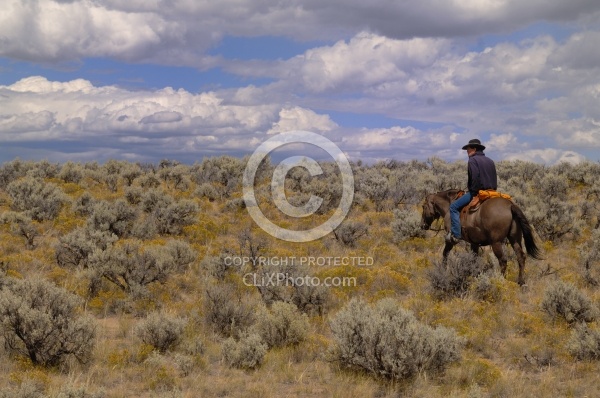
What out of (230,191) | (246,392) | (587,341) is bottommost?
(246,392)

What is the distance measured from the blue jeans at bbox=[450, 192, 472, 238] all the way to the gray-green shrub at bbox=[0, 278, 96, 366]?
328 inches

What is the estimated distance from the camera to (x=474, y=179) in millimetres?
11445

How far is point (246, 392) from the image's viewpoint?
20.3 ft

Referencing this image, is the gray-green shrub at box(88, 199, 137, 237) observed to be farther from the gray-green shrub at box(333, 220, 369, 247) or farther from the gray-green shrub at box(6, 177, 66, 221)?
the gray-green shrub at box(333, 220, 369, 247)

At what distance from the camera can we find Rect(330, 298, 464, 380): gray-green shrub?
6348mm

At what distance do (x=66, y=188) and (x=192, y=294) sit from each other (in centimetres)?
1493

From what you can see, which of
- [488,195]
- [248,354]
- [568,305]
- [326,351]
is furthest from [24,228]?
[568,305]

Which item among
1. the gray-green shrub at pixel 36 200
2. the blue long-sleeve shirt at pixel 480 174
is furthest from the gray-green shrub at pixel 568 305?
the gray-green shrub at pixel 36 200

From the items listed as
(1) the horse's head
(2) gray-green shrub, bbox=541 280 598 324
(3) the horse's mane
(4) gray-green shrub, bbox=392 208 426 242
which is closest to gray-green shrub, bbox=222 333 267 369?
(2) gray-green shrub, bbox=541 280 598 324

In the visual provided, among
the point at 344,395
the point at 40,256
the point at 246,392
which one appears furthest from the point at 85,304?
the point at 344,395

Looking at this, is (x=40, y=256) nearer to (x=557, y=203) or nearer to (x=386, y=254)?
(x=386, y=254)

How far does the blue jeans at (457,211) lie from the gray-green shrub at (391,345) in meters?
5.11

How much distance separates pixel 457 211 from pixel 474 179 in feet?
2.98

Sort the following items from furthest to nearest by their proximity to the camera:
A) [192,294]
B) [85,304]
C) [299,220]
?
[299,220]
[192,294]
[85,304]
